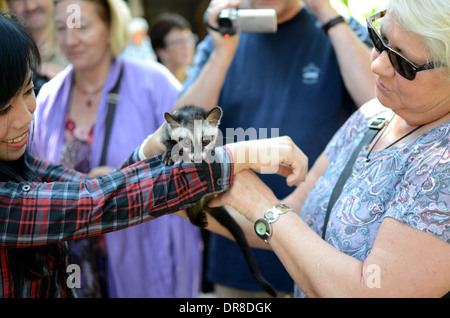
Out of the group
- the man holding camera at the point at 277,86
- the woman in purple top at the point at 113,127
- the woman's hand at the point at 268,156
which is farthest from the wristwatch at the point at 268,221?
the woman in purple top at the point at 113,127

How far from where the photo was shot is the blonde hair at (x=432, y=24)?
1.25 metres

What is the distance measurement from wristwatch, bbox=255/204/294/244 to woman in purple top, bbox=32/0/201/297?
1.28 metres

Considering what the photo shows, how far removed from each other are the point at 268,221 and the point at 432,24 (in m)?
0.76

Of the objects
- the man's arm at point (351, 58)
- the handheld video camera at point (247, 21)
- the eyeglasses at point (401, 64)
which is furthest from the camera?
the handheld video camera at point (247, 21)

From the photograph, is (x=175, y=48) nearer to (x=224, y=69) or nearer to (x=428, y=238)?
(x=224, y=69)

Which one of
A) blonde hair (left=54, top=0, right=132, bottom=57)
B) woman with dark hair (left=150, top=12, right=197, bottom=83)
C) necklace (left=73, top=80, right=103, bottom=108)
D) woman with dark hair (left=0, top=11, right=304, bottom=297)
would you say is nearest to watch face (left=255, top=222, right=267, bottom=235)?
woman with dark hair (left=0, top=11, right=304, bottom=297)

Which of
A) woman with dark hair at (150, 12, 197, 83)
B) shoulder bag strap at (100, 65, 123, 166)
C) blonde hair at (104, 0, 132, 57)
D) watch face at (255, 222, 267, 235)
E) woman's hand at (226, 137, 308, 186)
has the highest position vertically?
woman with dark hair at (150, 12, 197, 83)

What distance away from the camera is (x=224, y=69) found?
2.35 metres

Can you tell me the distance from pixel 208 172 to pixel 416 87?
0.70m

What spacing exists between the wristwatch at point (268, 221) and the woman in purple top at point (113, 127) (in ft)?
4.20

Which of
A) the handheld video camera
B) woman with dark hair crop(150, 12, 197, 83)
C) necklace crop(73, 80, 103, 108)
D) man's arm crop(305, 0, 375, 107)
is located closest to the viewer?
man's arm crop(305, 0, 375, 107)

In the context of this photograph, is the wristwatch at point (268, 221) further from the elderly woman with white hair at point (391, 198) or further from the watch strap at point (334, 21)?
the watch strap at point (334, 21)

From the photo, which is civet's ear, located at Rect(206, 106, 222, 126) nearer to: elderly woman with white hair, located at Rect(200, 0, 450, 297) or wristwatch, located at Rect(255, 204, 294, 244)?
elderly woman with white hair, located at Rect(200, 0, 450, 297)

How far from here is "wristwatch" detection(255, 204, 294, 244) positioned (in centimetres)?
141
